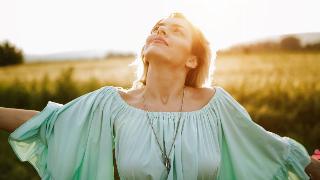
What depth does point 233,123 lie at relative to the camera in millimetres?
2748

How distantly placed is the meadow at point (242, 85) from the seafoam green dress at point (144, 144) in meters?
2.43

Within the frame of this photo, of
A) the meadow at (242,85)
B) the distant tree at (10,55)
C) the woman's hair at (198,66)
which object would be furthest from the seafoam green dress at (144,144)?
the distant tree at (10,55)

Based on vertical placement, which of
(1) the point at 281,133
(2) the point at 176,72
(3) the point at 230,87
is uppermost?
(2) the point at 176,72

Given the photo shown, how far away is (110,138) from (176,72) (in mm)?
446

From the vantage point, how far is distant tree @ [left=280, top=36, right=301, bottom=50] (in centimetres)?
545

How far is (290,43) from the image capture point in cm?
552

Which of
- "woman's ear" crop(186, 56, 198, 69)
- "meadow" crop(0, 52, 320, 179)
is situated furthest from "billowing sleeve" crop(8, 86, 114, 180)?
"meadow" crop(0, 52, 320, 179)

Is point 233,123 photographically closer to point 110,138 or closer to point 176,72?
point 176,72

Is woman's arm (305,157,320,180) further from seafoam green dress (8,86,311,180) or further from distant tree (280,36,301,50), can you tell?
distant tree (280,36,301,50)

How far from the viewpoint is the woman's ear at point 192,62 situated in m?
2.89

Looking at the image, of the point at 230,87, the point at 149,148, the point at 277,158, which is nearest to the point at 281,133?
the point at 230,87

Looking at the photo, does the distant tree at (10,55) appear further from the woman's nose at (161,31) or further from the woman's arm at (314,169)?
the woman's arm at (314,169)

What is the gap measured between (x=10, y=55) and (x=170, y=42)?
379cm

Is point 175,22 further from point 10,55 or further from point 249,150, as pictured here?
point 10,55
